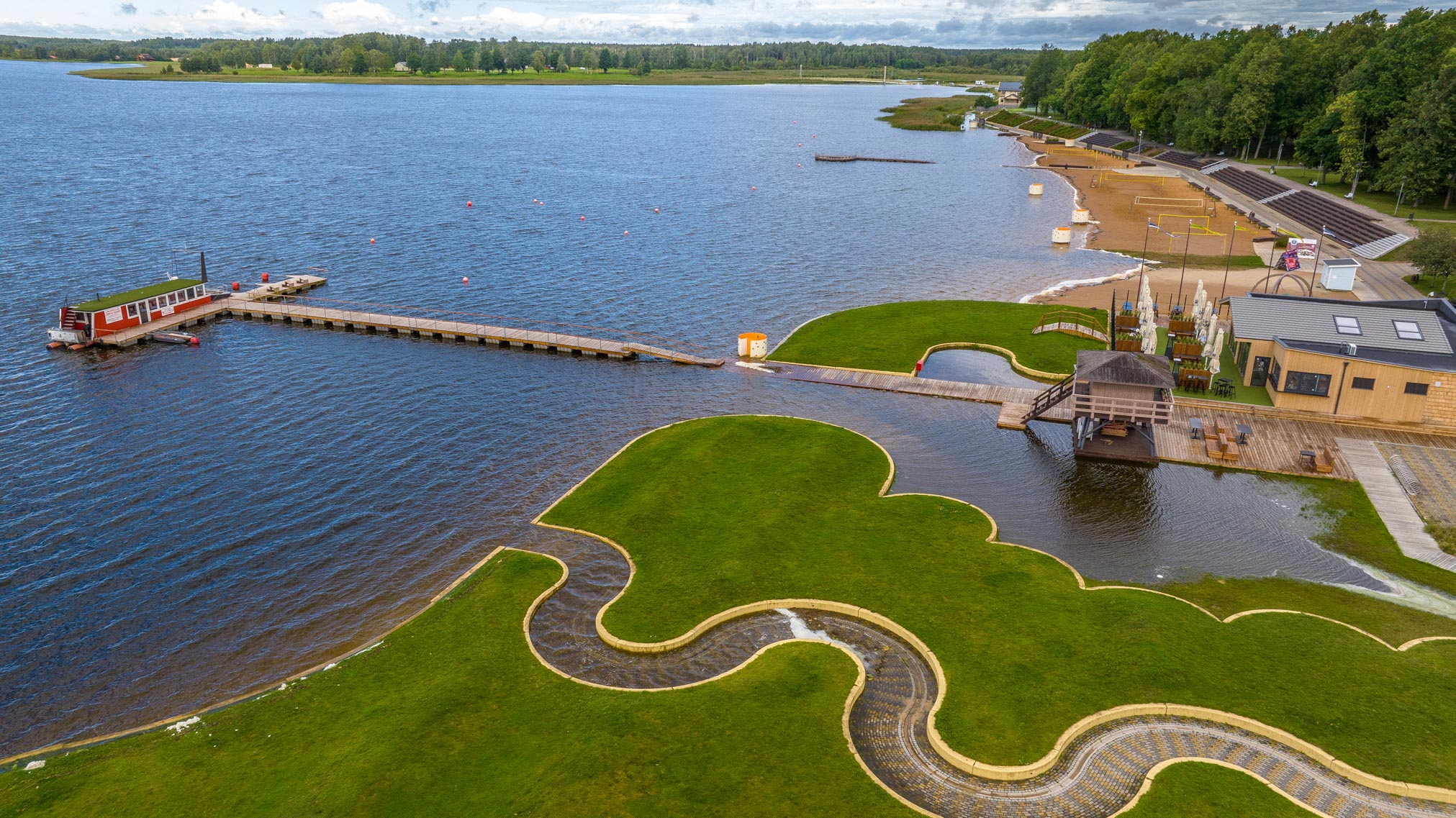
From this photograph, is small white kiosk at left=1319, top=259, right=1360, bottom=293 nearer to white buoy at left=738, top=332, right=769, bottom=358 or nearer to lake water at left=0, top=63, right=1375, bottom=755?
lake water at left=0, top=63, right=1375, bottom=755

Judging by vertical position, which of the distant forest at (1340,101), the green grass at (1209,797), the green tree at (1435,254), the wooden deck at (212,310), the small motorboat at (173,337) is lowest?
the green grass at (1209,797)

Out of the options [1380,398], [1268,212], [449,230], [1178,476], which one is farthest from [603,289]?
[1268,212]

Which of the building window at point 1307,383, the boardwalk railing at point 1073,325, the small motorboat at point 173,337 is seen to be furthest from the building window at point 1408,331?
the small motorboat at point 173,337

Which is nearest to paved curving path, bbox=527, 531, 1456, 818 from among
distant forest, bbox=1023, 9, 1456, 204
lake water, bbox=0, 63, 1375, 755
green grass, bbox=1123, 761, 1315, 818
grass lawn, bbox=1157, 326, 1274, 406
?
green grass, bbox=1123, 761, 1315, 818

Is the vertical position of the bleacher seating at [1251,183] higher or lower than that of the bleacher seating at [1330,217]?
higher

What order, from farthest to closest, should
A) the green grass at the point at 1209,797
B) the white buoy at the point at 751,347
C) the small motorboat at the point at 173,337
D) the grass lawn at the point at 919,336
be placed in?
the small motorboat at the point at 173,337, the white buoy at the point at 751,347, the grass lawn at the point at 919,336, the green grass at the point at 1209,797

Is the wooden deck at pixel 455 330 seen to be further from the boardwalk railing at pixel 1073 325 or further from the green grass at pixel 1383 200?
the green grass at pixel 1383 200
